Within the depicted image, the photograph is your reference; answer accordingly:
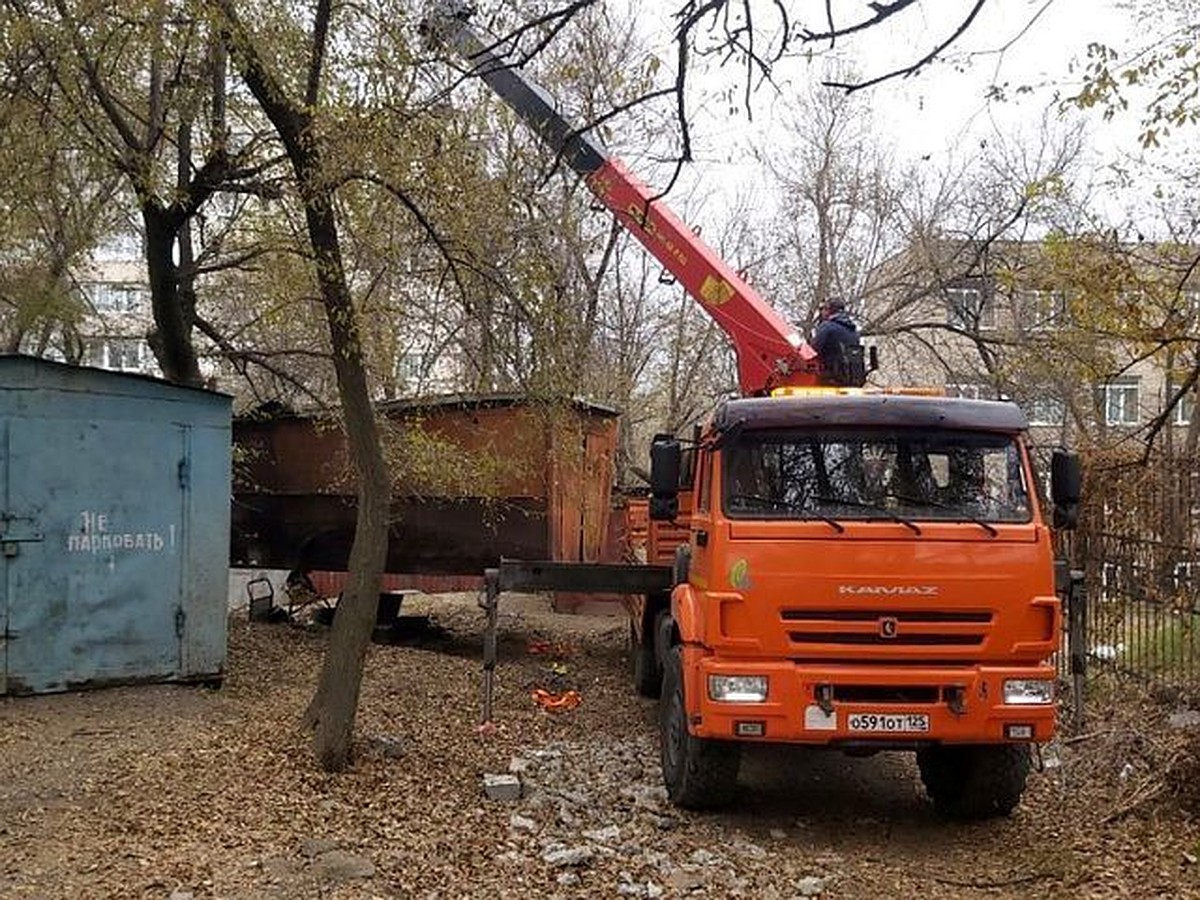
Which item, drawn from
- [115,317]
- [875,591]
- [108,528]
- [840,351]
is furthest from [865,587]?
[115,317]

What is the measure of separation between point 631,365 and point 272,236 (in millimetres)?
14826

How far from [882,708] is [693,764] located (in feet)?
4.18

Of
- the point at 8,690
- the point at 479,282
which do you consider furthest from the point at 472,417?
the point at 8,690

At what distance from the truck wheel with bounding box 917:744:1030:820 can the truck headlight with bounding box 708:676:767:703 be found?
1.21m

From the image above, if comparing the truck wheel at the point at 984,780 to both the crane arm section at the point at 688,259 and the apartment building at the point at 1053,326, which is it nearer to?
the apartment building at the point at 1053,326

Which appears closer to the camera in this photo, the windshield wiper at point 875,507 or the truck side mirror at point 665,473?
the windshield wiper at point 875,507

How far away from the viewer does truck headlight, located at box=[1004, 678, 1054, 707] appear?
21.7ft

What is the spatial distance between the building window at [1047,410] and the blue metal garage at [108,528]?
1585 cm

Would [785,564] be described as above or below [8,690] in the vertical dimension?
above

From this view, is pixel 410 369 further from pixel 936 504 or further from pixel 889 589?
pixel 889 589

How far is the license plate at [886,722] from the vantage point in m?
6.58

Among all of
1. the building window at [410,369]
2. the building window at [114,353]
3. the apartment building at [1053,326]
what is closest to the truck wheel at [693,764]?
the apartment building at [1053,326]

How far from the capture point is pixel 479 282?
30.1 ft

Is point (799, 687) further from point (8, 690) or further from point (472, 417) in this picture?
point (472, 417)
